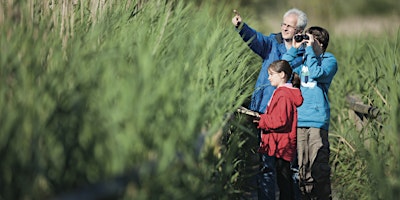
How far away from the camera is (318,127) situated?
17.4 feet

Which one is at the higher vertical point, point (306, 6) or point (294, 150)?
point (306, 6)

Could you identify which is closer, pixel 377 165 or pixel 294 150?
pixel 377 165

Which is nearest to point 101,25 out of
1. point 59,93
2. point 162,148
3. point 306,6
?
point 59,93

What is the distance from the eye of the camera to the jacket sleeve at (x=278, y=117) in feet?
15.9

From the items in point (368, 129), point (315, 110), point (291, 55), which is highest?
point (291, 55)

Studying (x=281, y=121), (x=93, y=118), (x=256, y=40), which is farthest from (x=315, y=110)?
(x=93, y=118)

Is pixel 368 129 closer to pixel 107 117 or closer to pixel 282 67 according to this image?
pixel 282 67

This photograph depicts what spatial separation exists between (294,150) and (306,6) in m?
11.7

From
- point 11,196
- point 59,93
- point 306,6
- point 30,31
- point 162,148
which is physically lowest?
point 11,196

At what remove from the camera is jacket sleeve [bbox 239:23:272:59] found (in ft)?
17.6

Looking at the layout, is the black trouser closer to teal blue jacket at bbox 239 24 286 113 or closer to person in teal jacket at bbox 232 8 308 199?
person in teal jacket at bbox 232 8 308 199

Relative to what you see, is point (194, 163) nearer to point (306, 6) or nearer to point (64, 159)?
point (64, 159)

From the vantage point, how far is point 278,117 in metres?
4.86

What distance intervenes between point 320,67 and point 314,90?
0.21 m
